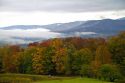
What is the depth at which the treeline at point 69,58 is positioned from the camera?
336ft

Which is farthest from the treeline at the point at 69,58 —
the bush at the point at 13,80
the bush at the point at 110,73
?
the bush at the point at 13,80

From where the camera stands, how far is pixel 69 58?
113 m

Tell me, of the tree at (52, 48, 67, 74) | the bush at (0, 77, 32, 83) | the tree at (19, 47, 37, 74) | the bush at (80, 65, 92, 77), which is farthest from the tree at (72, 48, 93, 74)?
the bush at (0, 77, 32, 83)

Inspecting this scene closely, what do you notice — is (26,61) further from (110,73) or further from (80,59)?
(110,73)

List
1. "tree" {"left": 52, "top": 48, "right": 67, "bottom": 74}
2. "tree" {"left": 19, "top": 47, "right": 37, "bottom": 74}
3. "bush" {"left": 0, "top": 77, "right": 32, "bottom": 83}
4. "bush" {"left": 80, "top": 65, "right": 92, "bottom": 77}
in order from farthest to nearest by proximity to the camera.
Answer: "tree" {"left": 19, "top": 47, "right": 37, "bottom": 74}, "tree" {"left": 52, "top": 48, "right": 67, "bottom": 74}, "bush" {"left": 80, "top": 65, "right": 92, "bottom": 77}, "bush" {"left": 0, "top": 77, "right": 32, "bottom": 83}

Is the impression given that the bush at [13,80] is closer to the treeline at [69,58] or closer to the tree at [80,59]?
the treeline at [69,58]

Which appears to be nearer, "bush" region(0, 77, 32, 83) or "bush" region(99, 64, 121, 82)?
"bush" region(99, 64, 121, 82)

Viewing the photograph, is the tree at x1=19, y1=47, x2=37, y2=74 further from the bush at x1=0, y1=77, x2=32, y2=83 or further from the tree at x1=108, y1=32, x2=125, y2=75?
the tree at x1=108, y1=32, x2=125, y2=75

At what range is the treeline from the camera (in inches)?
4026

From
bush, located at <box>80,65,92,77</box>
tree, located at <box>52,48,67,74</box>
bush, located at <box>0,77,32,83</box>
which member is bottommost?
bush, located at <box>0,77,32,83</box>

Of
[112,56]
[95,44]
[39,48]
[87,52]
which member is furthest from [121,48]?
[39,48]

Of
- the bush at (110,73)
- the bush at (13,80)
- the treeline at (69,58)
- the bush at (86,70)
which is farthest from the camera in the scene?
the bush at (86,70)

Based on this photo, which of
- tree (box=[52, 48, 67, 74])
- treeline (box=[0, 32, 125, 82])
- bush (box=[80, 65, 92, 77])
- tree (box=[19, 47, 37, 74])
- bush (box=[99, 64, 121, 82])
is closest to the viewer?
bush (box=[99, 64, 121, 82])

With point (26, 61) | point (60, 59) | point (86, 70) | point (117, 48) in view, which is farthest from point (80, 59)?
point (26, 61)
